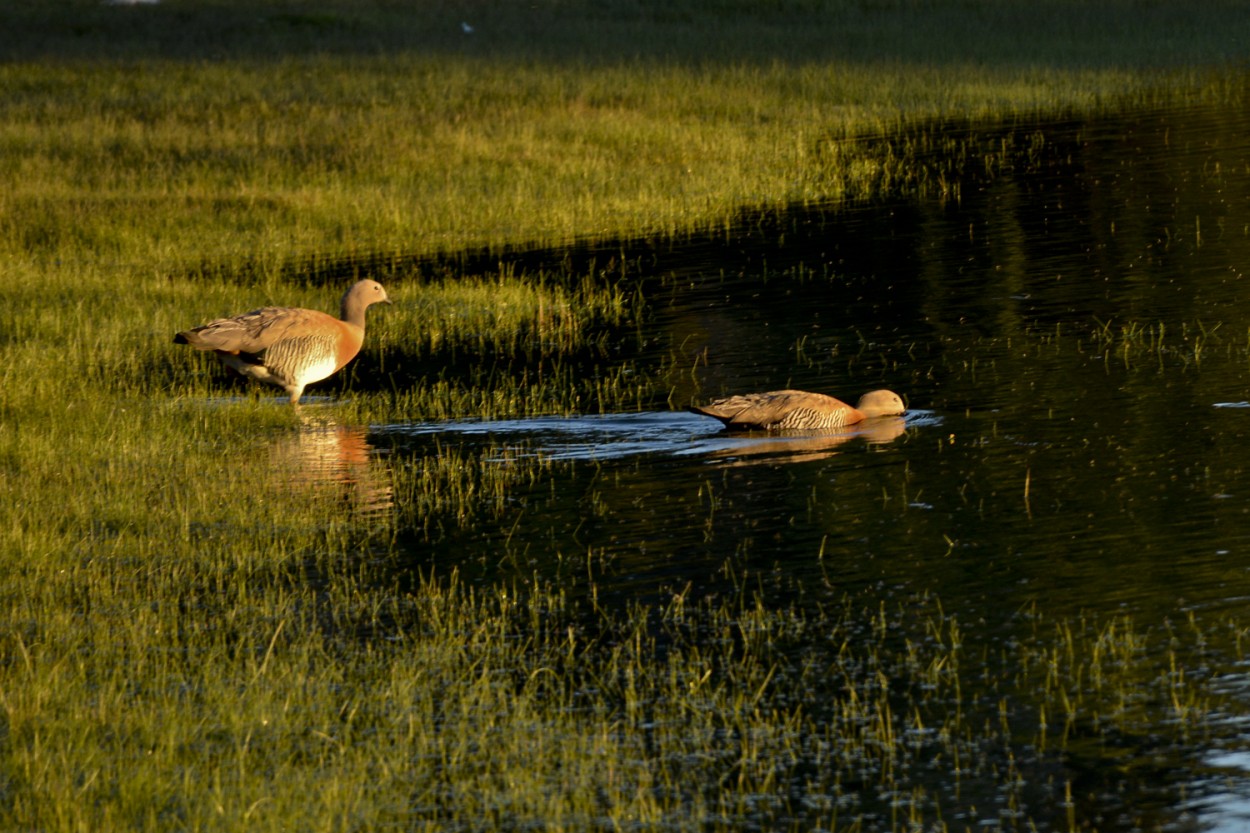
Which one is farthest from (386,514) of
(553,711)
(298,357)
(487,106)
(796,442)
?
(487,106)

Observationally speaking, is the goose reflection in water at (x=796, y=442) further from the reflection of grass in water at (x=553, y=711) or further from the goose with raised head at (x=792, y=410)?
the reflection of grass in water at (x=553, y=711)

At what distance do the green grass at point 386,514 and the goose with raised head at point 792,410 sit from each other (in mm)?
1638

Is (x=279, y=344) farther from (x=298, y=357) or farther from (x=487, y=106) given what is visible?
(x=487, y=106)

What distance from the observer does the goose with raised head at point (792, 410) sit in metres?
14.8

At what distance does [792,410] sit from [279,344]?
467 cm

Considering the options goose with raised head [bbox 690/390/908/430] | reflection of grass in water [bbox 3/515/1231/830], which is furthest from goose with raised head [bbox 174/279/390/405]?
reflection of grass in water [bbox 3/515/1231/830]

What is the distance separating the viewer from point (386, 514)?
13.0m

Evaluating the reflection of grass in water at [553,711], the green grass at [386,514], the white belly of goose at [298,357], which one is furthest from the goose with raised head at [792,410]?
the reflection of grass in water at [553,711]

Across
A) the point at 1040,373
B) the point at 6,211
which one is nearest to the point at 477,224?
the point at 6,211

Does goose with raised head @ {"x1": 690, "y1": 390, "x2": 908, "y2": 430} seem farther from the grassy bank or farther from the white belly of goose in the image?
the grassy bank

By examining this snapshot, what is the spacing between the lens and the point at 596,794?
26.4 ft

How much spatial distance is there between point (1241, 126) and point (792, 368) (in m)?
19.8

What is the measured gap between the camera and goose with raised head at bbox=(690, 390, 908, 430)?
14797 mm

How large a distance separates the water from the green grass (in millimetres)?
389
